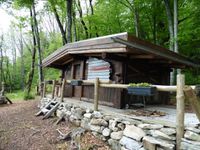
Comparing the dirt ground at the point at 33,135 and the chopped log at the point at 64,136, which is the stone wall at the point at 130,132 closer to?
the dirt ground at the point at 33,135

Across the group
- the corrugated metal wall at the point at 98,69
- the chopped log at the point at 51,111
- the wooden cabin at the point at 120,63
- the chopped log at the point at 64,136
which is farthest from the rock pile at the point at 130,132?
the chopped log at the point at 51,111

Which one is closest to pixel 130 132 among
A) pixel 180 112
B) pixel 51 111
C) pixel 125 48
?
pixel 180 112

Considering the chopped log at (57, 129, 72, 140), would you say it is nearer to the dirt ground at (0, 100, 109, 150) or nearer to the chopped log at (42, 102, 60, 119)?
the dirt ground at (0, 100, 109, 150)

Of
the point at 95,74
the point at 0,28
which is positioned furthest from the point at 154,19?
the point at 0,28

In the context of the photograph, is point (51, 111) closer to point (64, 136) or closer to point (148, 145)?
point (64, 136)

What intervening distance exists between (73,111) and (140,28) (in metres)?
8.74

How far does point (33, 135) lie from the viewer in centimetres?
630

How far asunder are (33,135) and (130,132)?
3457mm

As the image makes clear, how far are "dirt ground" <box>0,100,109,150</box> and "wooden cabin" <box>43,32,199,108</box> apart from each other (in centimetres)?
148

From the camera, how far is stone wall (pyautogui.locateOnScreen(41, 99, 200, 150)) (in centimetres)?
350

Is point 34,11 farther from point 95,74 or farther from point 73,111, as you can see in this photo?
point 73,111

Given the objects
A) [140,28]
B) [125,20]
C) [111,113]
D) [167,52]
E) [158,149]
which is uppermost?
[125,20]

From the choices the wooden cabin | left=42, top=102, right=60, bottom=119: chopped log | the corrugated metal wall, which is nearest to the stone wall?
the wooden cabin

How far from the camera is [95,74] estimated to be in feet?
25.2
